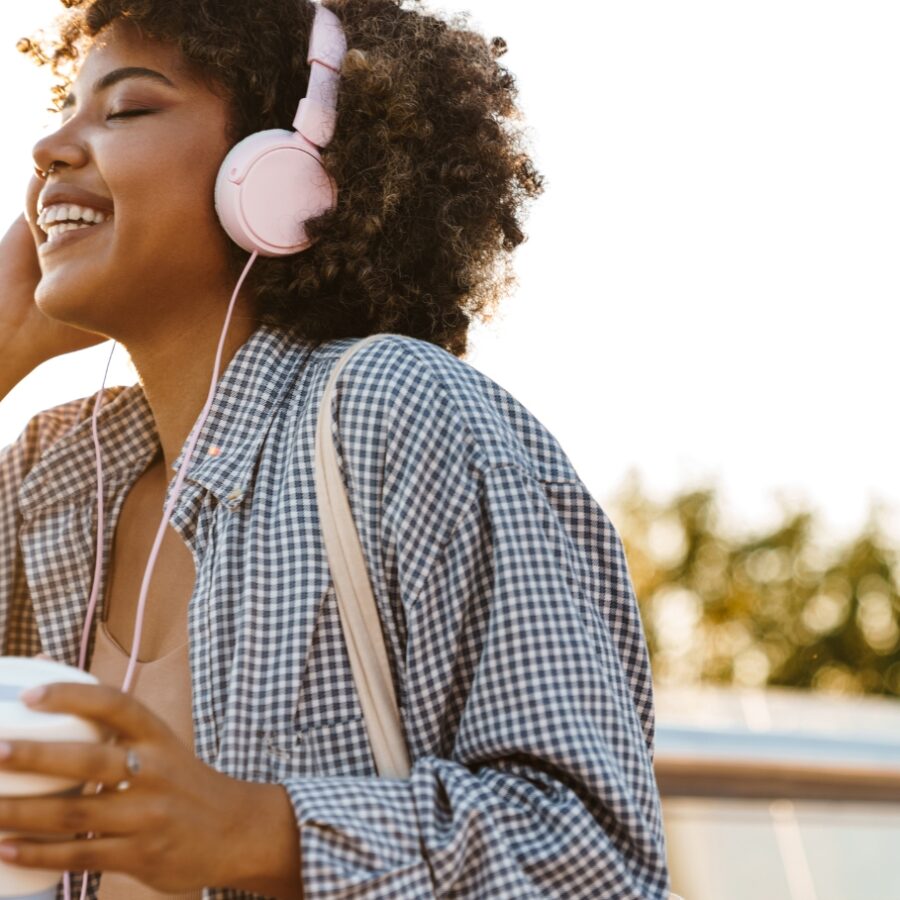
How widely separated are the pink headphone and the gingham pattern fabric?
11.3 inches

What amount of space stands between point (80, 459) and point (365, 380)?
821 mm

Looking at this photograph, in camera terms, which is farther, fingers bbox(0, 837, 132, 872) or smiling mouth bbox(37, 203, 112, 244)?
smiling mouth bbox(37, 203, 112, 244)

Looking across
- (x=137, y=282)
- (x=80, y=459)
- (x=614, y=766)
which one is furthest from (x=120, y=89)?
(x=614, y=766)

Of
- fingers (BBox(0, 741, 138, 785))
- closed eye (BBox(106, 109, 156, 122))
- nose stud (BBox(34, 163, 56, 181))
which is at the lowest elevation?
fingers (BBox(0, 741, 138, 785))

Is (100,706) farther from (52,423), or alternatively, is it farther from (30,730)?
(52,423)

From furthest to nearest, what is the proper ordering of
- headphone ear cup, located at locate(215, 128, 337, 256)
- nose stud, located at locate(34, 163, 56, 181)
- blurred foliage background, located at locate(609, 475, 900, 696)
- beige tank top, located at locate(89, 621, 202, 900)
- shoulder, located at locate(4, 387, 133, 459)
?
1. blurred foliage background, located at locate(609, 475, 900, 696)
2. shoulder, located at locate(4, 387, 133, 459)
3. nose stud, located at locate(34, 163, 56, 181)
4. headphone ear cup, located at locate(215, 128, 337, 256)
5. beige tank top, located at locate(89, 621, 202, 900)

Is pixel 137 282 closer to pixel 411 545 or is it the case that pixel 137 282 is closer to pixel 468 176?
Answer: pixel 468 176

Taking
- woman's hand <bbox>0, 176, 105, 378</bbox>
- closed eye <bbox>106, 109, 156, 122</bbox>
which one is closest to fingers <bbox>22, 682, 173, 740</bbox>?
closed eye <bbox>106, 109, 156, 122</bbox>

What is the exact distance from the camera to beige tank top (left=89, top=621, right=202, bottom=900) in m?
1.72

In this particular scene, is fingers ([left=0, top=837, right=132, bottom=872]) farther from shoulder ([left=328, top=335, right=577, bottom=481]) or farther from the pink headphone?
the pink headphone

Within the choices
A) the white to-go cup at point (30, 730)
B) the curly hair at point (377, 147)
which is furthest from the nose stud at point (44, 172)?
the white to-go cup at point (30, 730)

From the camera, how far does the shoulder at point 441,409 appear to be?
5.31ft

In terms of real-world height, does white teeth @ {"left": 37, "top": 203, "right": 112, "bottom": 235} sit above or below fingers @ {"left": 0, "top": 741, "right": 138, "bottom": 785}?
above

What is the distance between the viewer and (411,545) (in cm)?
157
